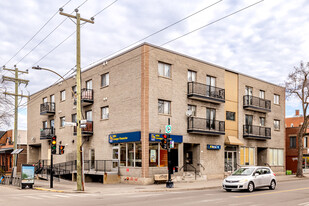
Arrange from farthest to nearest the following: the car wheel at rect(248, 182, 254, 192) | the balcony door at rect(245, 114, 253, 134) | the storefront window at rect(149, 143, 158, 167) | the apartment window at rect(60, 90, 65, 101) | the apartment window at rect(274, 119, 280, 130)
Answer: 1. the apartment window at rect(274, 119, 280, 130)
2. the apartment window at rect(60, 90, 65, 101)
3. the balcony door at rect(245, 114, 253, 134)
4. the storefront window at rect(149, 143, 158, 167)
5. the car wheel at rect(248, 182, 254, 192)

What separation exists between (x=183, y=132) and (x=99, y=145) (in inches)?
303

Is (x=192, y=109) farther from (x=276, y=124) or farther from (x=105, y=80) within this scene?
(x=276, y=124)

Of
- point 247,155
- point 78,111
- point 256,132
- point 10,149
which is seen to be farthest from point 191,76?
point 10,149

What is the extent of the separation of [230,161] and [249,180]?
14.6 meters

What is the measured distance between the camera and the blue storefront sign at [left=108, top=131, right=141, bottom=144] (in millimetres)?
25531

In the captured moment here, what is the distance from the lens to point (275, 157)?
39.0 m

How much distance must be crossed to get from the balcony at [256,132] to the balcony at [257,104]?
1905 millimetres

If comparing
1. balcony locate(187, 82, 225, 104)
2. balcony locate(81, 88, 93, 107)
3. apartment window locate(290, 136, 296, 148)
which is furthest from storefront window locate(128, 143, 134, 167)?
apartment window locate(290, 136, 296, 148)

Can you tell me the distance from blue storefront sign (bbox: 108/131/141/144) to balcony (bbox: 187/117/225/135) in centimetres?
498

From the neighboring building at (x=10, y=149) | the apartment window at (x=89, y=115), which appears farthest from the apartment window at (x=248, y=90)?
the neighboring building at (x=10, y=149)

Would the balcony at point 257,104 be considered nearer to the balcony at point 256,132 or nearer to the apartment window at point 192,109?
the balcony at point 256,132

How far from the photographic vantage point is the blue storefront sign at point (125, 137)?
25.5 metres

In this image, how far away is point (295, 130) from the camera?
146 feet

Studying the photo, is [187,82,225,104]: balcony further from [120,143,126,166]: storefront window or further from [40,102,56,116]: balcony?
[40,102,56,116]: balcony
